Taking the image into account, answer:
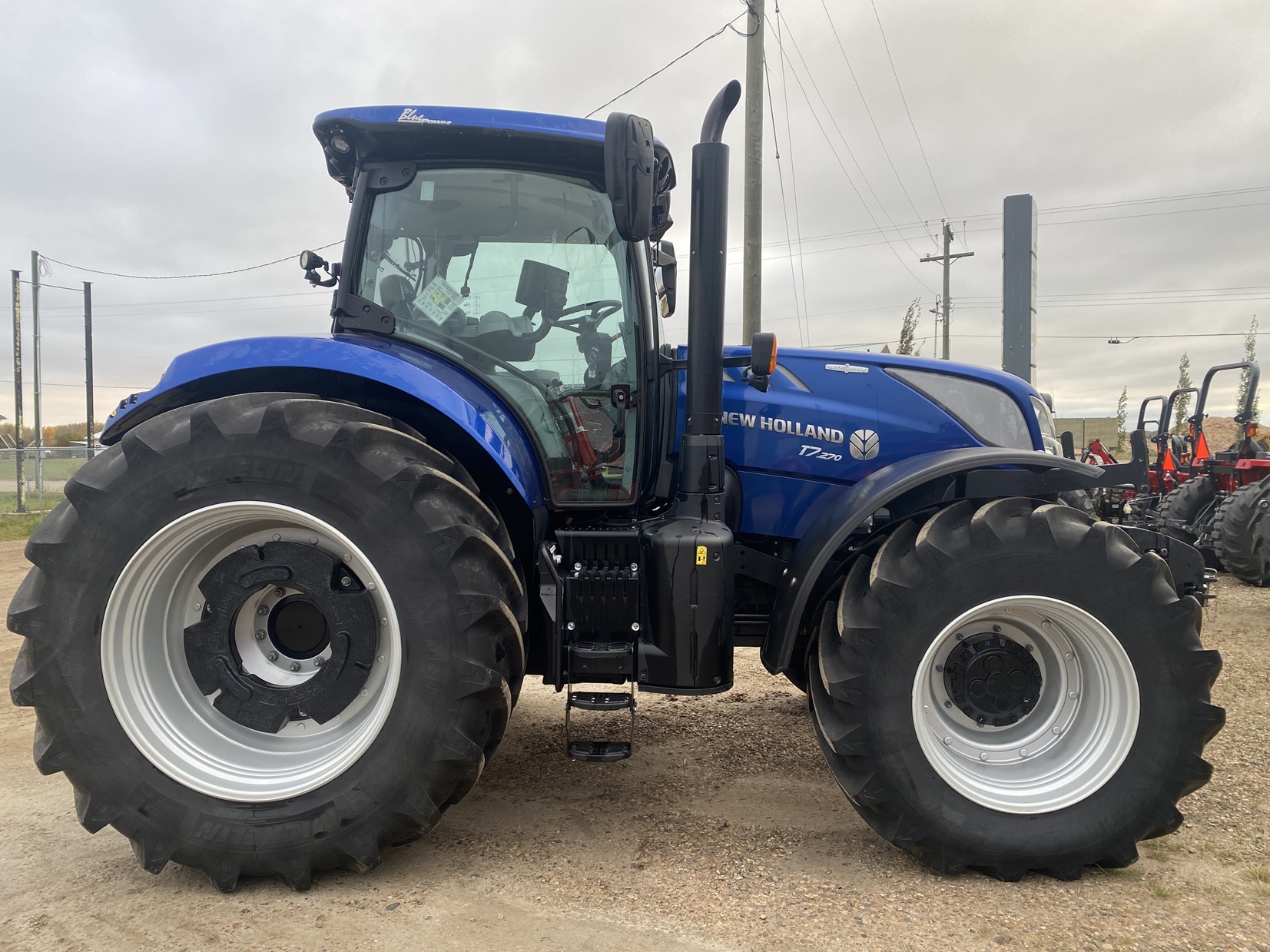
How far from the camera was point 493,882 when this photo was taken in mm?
2557

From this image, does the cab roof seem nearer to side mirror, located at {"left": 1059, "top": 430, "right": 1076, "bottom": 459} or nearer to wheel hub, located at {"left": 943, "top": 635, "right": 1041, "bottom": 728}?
wheel hub, located at {"left": 943, "top": 635, "right": 1041, "bottom": 728}

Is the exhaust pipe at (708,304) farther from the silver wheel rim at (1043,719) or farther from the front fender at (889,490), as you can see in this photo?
the silver wheel rim at (1043,719)

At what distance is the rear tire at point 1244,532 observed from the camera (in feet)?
25.4

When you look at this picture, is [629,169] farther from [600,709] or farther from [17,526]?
[17,526]

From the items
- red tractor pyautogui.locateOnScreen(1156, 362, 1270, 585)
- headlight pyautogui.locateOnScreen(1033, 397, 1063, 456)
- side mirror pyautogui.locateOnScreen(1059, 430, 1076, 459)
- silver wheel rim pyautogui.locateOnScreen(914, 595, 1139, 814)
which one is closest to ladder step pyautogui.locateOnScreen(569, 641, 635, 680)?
silver wheel rim pyautogui.locateOnScreen(914, 595, 1139, 814)

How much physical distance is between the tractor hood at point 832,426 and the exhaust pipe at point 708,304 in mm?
298

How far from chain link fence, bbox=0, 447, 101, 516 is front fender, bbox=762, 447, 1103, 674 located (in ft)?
51.7

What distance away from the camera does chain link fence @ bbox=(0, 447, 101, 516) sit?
1463cm

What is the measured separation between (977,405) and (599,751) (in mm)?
2057

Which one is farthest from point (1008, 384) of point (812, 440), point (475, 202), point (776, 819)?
point (475, 202)

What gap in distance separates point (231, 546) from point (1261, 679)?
18.5 ft

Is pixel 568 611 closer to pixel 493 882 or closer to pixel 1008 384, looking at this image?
pixel 493 882

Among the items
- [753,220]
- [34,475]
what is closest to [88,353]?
[34,475]

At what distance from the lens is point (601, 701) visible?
2.84 meters
